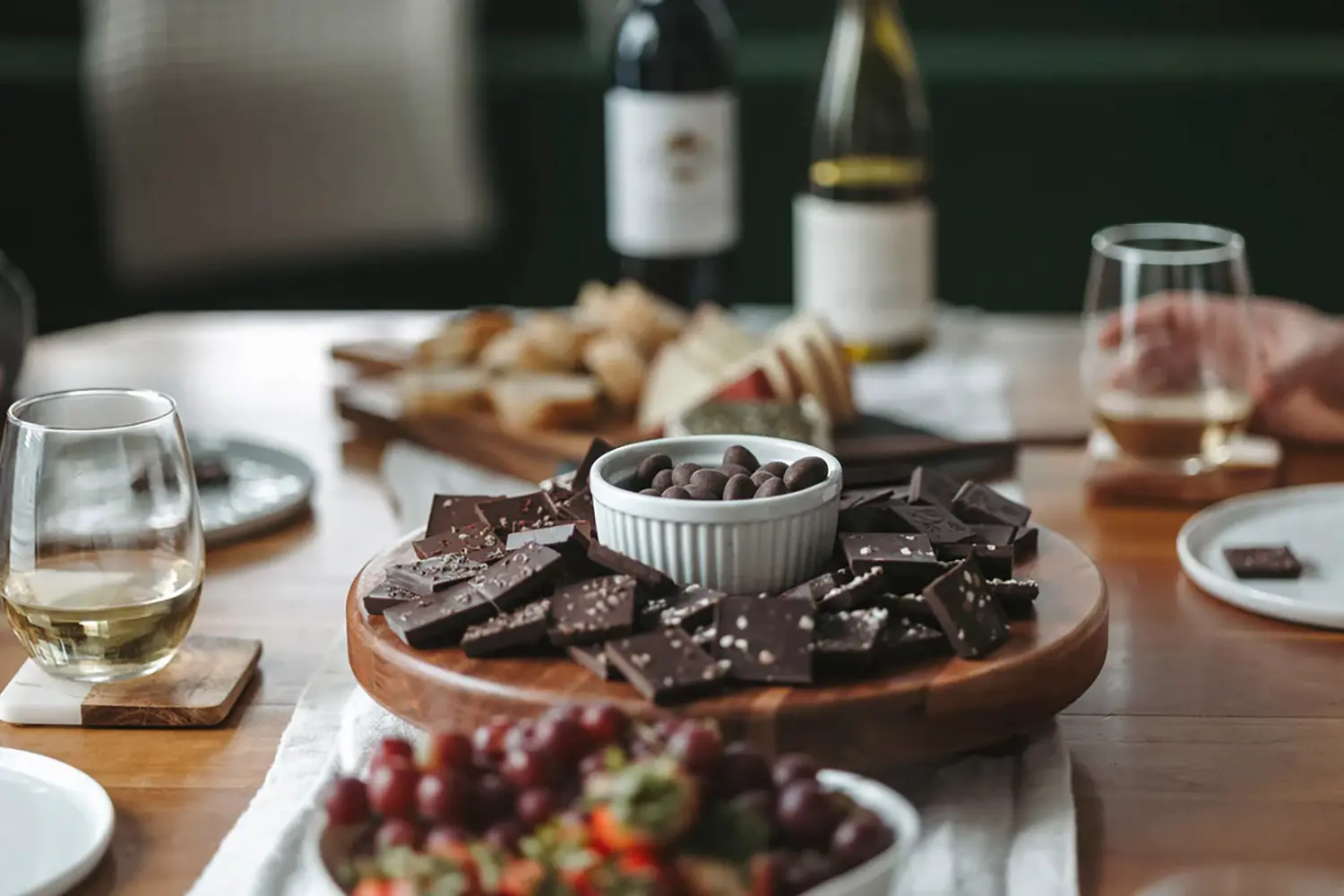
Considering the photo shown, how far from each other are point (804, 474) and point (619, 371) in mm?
706

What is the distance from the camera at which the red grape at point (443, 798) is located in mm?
651

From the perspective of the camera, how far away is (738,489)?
0.92m

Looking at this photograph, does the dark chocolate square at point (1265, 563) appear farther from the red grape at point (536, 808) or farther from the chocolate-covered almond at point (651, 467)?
the red grape at point (536, 808)

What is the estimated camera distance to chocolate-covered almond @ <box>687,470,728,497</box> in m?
0.93

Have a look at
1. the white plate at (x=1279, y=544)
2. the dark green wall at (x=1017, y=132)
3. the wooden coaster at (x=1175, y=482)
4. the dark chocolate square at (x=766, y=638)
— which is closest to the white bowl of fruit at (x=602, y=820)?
the dark chocolate square at (x=766, y=638)

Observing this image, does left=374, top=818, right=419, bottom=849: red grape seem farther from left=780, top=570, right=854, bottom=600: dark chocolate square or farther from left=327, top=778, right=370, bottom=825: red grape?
left=780, top=570, right=854, bottom=600: dark chocolate square

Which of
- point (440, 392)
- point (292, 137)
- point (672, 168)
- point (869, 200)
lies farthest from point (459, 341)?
point (292, 137)

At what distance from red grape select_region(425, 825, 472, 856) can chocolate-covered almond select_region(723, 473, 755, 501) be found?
31 centimetres

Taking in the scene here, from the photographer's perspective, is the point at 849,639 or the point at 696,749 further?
the point at 849,639

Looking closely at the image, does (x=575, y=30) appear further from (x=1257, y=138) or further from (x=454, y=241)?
(x=1257, y=138)

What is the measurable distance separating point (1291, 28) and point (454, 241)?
1.74 m

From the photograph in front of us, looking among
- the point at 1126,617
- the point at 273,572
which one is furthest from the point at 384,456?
the point at 1126,617

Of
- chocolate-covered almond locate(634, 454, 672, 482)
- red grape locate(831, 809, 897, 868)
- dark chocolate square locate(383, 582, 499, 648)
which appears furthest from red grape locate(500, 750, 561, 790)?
chocolate-covered almond locate(634, 454, 672, 482)

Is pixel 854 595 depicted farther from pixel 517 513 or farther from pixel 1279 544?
pixel 1279 544
